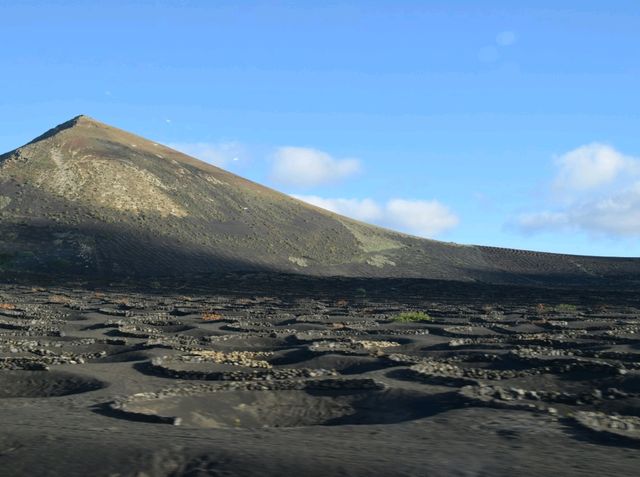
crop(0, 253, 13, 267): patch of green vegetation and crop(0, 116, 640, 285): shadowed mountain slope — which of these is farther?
crop(0, 116, 640, 285): shadowed mountain slope

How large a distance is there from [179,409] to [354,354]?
16.6 feet

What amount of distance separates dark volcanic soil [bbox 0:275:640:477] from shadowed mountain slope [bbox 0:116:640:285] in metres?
43.4

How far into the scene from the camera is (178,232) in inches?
2751

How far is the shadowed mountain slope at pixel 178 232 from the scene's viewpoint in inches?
2453

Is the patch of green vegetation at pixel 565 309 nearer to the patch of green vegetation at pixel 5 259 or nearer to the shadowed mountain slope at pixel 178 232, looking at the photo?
the shadowed mountain slope at pixel 178 232

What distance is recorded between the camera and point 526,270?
7900 cm

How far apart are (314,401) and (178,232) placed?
6218 centimetres

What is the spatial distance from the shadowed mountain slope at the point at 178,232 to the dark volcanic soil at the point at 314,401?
43.4 metres

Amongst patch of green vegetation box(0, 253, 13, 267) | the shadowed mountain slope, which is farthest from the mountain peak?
patch of green vegetation box(0, 253, 13, 267)

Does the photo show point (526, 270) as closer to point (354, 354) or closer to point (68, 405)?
point (354, 354)

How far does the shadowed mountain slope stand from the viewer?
62.3 metres

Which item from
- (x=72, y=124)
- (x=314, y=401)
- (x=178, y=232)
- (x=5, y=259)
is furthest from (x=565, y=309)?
(x=72, y=124)

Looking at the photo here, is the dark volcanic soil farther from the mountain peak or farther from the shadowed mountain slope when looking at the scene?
the mountain peak

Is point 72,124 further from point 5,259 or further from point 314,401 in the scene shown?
point 314,401
